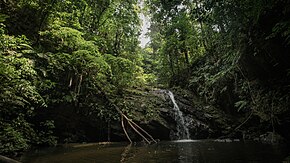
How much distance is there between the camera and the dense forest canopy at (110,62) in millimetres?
8203

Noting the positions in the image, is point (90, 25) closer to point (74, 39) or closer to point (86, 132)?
point (74, 39)

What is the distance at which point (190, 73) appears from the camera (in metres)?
21.1

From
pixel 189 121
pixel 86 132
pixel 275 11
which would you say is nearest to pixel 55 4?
pixel 86 132

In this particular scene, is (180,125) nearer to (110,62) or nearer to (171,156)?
(110,62)

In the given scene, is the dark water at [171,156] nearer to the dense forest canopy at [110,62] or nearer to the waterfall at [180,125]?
the dense forest canopy at [110,62]

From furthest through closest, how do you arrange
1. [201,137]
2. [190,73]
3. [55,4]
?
[190,73]
[201,137]
[55,4]

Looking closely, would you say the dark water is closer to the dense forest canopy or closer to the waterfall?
the dense forest canopy

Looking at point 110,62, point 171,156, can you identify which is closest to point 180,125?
point 110,62

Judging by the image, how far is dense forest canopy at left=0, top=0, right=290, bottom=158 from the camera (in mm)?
8203

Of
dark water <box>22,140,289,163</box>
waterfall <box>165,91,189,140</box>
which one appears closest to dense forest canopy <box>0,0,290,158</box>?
dark water <box>22,140,289,163</box>

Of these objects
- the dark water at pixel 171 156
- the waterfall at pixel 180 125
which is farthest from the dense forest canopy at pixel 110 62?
the waterfall at pixel 180 125

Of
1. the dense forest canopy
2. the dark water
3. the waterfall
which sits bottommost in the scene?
the dark water

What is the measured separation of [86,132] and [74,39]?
531 cm

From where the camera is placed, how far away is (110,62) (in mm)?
15305
